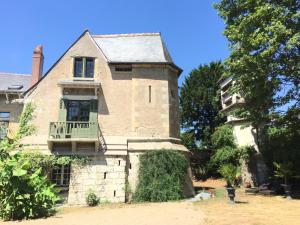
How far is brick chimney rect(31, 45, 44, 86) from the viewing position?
72.4 feet

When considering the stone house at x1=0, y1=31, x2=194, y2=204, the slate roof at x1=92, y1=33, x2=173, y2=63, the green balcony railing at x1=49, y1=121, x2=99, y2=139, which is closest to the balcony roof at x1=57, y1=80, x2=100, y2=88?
the stone house at x1=0, y1=31, x2=194, y2=204

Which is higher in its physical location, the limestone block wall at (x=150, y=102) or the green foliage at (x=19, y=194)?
the limestone block wall at (x=150, y=102)

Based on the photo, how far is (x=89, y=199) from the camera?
17.3 m

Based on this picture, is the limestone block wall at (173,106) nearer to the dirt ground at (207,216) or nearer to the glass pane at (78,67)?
the glass pane at (78,67)

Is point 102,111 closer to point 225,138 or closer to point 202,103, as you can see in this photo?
point 225,138

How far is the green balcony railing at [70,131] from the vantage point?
18.2 meters

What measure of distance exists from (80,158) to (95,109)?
10.6 feet

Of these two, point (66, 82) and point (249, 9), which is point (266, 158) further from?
point (66, 82)

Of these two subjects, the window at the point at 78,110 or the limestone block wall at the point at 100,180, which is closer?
the limestone block wall at the point at 100,180

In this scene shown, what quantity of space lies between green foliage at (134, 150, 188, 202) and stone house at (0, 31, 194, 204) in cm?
58

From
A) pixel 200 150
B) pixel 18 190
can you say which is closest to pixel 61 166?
pixel 18 190

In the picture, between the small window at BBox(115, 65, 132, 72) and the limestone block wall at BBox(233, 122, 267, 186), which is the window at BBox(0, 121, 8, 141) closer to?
the small window at BBox(115, 65, 132, 72)

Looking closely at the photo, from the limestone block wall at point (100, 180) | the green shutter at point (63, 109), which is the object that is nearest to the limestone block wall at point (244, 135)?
the limestone block wall at point (100, 180)

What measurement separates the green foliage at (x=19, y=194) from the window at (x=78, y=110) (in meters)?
6.58
